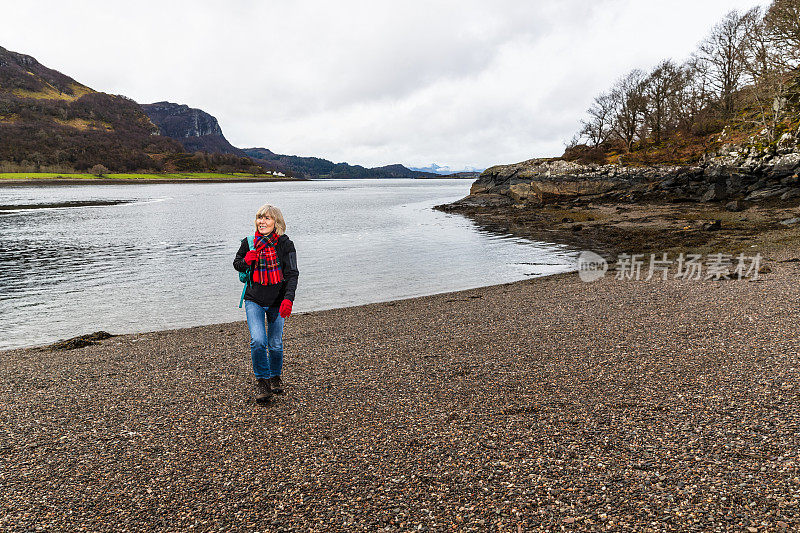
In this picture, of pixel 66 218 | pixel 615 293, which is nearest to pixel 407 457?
pixel 615 293

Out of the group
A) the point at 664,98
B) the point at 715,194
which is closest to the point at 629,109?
the point at 664,98

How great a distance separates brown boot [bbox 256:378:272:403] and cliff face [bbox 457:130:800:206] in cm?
4087

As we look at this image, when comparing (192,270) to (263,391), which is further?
(192,270)

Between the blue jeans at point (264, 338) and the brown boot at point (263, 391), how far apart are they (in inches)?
3.4

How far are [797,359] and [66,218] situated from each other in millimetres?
69690

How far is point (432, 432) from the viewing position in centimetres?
617

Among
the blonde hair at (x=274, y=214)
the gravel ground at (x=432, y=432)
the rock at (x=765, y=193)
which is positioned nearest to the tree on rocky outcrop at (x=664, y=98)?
the rock at (x=765, y=193)

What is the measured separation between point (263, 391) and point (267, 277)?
2.01 meters

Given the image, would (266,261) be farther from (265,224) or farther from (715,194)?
(715,194)

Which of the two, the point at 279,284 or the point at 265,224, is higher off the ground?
the point at 265,224

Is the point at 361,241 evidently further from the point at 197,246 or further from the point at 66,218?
the point at 66,218

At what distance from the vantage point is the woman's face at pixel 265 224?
683 cm

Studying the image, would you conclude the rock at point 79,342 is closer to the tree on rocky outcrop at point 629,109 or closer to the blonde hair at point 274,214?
the blonde hair at point 274,214

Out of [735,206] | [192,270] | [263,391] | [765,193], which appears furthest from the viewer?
[765,193]
